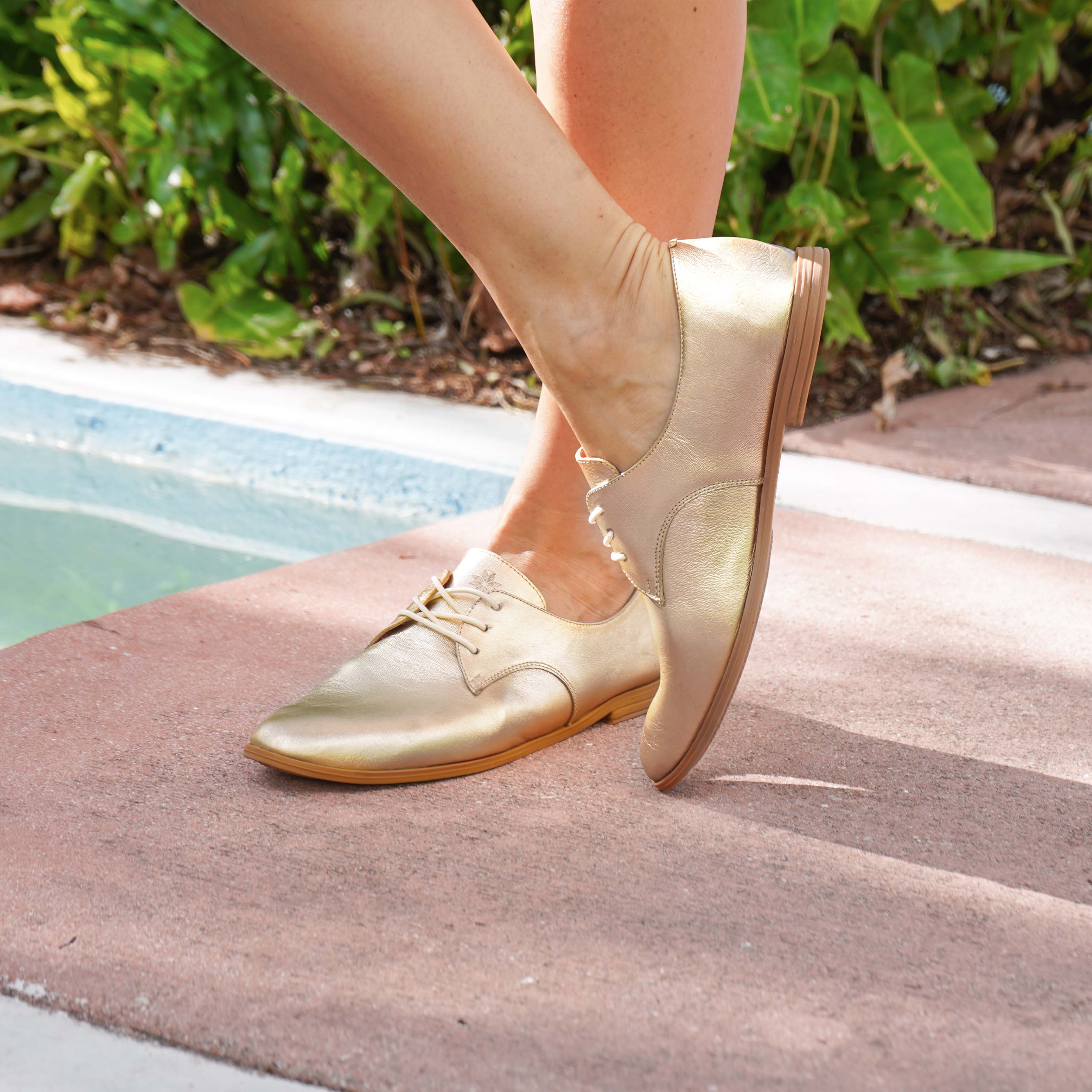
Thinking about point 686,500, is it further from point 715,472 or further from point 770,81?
point 770,81

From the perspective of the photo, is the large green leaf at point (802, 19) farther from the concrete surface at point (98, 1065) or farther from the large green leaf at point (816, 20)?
the concrete surface at point (98, 1065)

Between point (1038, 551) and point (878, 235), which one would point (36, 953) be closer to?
point (1038, 551)

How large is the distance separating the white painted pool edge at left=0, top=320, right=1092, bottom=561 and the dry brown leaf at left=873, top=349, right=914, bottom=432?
0.26m

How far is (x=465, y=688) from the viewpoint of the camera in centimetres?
104

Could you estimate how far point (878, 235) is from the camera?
8.29 feet

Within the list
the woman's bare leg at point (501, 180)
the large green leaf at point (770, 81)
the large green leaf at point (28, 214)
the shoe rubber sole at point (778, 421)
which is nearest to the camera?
the woman's bare leg at point (501, 180)

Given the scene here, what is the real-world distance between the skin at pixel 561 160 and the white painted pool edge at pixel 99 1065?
0.50 m

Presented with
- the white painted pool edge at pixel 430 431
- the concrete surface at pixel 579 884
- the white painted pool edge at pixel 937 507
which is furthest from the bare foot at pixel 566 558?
the white painted pool edge at pixel 430 431

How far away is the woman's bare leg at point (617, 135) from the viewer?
1036mm

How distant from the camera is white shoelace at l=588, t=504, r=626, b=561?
940 mm

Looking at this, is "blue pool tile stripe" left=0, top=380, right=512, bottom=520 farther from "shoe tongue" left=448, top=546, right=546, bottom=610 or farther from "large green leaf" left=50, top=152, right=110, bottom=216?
"shoe tongue" left=448, top=546, right=546, bottom=610

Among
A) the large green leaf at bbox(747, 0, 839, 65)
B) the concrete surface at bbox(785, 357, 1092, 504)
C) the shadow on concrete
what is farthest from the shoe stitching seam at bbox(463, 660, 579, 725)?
the large green leaf at bbox(747, 0, 839, 65)

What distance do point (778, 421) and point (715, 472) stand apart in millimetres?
62

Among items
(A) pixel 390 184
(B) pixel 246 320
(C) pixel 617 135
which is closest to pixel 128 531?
(B) pixel 246 320
